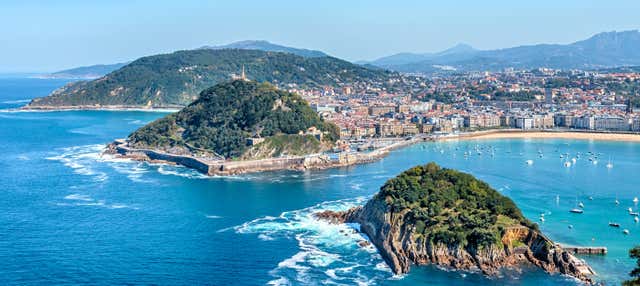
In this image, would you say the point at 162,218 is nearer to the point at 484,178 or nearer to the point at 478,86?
the point at 484,178

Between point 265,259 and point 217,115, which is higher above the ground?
point 217,115

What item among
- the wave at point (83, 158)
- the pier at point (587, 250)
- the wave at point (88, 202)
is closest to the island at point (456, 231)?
the pier at point (587, 250)

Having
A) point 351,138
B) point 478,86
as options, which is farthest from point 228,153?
point 478,86

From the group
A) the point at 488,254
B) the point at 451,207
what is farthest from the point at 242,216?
the point at 488,254

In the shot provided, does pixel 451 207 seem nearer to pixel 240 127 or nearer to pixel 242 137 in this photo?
pixel 242 137

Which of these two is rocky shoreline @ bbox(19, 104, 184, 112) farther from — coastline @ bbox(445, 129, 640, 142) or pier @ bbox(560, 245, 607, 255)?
pier @ bbox(560, 245, 607, 255)

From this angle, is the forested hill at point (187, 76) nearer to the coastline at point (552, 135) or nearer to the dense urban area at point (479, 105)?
the dense urban area at point (479, 105)

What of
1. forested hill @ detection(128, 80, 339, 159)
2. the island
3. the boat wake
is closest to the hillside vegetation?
the island
